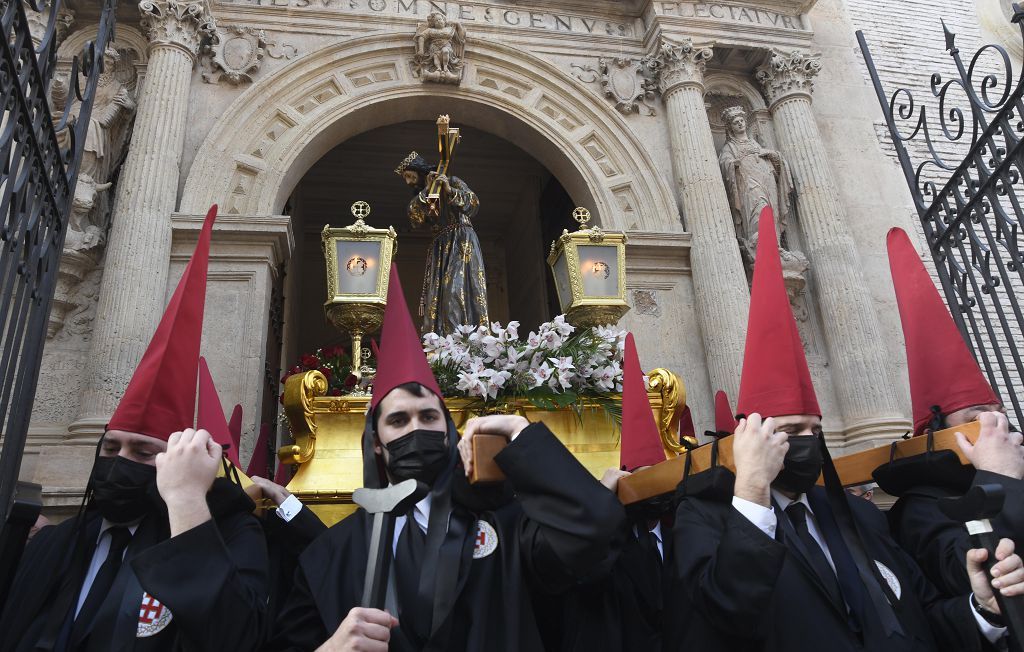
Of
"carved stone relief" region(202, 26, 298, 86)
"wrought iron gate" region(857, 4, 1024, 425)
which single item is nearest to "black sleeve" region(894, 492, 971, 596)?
"wrought iron gate" region(857, 4, 1024, 425)

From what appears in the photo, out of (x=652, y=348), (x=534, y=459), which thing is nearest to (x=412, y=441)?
(x=534, y=459)

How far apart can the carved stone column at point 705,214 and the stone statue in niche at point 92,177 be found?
20.1ft

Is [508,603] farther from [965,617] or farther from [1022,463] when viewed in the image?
[1022,463]

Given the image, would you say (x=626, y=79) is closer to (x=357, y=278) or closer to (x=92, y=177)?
(x=357, y=278)

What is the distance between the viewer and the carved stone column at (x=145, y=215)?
614 cm

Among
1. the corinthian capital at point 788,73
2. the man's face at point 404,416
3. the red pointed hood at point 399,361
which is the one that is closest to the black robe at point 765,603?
the man's face at point 404,416

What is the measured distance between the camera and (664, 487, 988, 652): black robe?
6.15ft

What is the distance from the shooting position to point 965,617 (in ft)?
6.92

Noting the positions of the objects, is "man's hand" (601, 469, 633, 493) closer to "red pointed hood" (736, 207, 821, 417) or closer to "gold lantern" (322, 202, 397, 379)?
"red pointed hood" (736, 207, 821, 417)

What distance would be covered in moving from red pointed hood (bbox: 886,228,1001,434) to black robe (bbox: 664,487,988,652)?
0.76 meters

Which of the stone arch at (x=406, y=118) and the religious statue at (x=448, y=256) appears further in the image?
the stone arch at (x=406, y=118)

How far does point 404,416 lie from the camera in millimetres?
2312

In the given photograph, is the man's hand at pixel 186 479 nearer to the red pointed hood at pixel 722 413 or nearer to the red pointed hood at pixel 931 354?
the red pointed hood at pixel 931 354

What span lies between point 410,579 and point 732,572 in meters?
0.90
